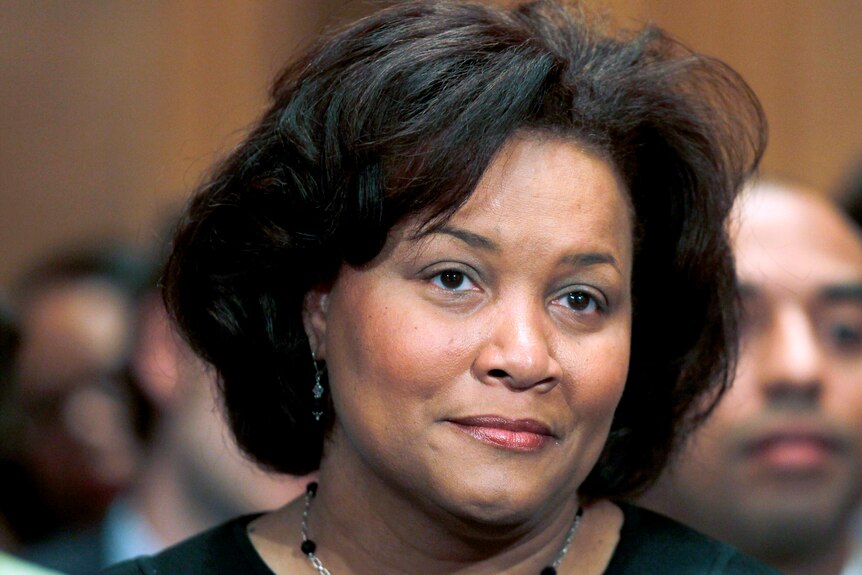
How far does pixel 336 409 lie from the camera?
8.13ft

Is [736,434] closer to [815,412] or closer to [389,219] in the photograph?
[815,412]

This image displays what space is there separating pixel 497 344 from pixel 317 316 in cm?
44

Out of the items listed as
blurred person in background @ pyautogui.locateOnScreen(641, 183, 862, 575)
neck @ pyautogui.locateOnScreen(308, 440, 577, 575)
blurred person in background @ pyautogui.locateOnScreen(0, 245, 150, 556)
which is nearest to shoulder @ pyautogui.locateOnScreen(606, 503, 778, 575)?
neck @ pyautogui.locateOnScreen(308, 440, 577, 575)

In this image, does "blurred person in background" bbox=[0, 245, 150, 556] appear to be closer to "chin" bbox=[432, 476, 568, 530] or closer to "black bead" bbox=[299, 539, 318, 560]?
"black bead" bbox=[299, 539, 318, 560]

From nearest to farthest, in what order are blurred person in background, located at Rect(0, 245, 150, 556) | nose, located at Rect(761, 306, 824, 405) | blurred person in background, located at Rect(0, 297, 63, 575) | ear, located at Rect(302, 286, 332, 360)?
ear, located at Rect(302, 286, 332, 360) < nose, located at Rect(761, 306, 824, 405) < blurred person in background, located at Rect(0, 297, 63, 575) < blurred person in background, located at Rect(0, 245, 150, 556)

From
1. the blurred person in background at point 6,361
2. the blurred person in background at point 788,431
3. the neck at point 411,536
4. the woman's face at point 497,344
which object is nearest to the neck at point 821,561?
the blurred person in background at point 788,431

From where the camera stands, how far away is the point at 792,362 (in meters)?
Result: 3.62

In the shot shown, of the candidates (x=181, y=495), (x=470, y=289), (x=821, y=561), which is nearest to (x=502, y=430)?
(x=470, y=289)

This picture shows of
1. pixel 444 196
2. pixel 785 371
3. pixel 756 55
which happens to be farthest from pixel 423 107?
pixel 756 55

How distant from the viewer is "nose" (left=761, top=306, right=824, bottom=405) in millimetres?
3613

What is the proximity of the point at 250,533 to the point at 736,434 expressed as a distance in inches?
58.5

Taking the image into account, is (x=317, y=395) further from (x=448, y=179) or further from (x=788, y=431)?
(x=788, y=431)

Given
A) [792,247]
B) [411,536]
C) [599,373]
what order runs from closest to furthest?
[599,373] < [411,536] < [792,247]

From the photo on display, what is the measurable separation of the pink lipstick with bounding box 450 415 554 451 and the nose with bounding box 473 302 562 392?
56 millimetres
